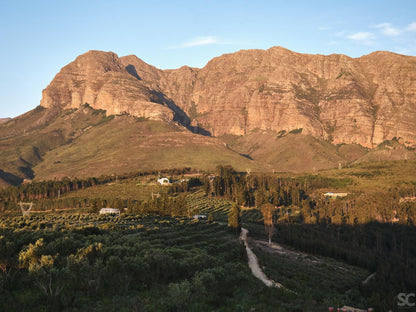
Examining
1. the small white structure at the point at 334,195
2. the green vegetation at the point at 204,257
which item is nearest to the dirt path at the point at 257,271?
the green vegetation at the point at 204,257

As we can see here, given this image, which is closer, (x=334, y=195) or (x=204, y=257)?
(x=204, y=257)

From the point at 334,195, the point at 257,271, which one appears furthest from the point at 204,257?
the point at 334,195

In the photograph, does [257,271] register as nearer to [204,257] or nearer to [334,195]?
[204,257]

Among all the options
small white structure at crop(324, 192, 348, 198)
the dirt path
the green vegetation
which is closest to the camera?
the green vegetation

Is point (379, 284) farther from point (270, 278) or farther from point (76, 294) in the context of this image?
point (76, 294)

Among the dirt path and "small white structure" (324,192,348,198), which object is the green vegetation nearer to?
the dirt path

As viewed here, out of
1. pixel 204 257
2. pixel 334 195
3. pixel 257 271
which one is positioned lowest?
pixel 334 195

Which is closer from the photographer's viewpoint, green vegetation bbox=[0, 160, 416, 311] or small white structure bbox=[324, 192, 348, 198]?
green vegetation bbox=[0, 160, 416, 311]

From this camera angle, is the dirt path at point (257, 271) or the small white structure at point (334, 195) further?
the small white structure at point (334, 195)

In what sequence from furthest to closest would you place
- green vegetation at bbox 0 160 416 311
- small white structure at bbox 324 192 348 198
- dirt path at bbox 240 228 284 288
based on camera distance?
small white structure at bbox 324 192 348 198
dirt path at bbox 240 228 284 288
green vegetation at bbox 0 160 416 311

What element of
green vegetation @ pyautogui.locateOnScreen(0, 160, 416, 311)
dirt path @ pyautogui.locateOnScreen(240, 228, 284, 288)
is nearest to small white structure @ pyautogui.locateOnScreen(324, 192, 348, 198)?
green vegetation @ pyautogui.locateOnScreen(0, 160, 416, 311)

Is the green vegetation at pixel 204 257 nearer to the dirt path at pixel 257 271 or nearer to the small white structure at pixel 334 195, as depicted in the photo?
the dirt path at pixel 257 271

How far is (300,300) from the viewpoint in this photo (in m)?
34.0

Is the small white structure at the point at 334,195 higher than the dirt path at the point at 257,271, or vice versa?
the dirt path at the point at 257,271
